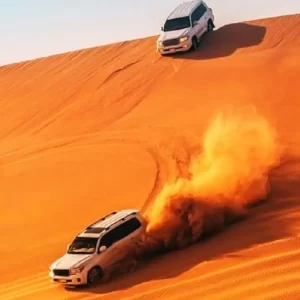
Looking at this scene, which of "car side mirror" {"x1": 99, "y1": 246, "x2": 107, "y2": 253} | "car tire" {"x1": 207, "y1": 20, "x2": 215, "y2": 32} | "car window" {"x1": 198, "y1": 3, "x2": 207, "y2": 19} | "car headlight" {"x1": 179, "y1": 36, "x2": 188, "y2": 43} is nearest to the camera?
"car side mirror" {"x1": 99, "y1": 246, "x2": 107, "y2": 253}

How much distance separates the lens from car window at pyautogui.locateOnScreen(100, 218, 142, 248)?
16.2m

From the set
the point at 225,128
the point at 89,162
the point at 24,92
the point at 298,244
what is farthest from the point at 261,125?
the point at 24,92

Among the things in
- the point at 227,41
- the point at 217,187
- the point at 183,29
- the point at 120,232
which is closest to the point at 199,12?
the point at 183,29

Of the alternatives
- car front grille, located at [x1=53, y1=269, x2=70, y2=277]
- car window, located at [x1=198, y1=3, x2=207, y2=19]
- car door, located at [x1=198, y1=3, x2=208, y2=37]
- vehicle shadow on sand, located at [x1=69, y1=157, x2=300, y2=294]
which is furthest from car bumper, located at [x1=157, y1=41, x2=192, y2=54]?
car front grille, located at [x1=53, y1=269, x2=70, y2=277]

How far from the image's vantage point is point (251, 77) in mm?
29562

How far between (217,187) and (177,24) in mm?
14398

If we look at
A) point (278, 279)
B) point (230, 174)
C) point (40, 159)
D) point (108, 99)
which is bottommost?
point (278, 279)

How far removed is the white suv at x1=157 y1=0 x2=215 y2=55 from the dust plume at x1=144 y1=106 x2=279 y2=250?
27.4 feet

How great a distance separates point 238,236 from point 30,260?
540 cm

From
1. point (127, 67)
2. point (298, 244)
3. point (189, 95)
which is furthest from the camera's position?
point (127, 67)

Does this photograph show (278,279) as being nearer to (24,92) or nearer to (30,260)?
(30,260)

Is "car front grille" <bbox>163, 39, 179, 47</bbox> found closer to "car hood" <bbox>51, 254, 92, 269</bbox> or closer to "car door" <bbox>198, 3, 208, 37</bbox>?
"car door" <bbox>198, 3, 208, 37</bbox>

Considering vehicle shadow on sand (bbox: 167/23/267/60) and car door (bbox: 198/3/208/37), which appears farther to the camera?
car door (bbox: 198/3/208/37)

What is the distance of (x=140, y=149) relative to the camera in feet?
80.6
